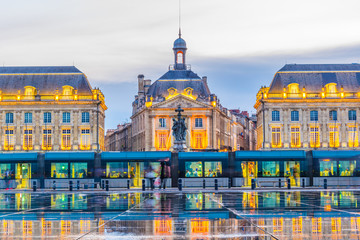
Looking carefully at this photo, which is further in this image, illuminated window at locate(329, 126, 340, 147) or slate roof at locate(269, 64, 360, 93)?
slate roof at locate(269, 64, 360, 93)

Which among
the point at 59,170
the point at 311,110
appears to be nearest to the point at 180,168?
the point at 59,170

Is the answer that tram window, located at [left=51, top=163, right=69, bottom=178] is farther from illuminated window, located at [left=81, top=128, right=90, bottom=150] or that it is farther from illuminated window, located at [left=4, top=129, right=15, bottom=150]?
illuminated window, located at [left=4, top=129, right=15, bottom=150]

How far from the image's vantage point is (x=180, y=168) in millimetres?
54938

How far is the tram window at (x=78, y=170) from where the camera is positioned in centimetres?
5541

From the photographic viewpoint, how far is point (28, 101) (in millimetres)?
98688

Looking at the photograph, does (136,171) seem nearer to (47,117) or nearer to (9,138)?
(47,117)

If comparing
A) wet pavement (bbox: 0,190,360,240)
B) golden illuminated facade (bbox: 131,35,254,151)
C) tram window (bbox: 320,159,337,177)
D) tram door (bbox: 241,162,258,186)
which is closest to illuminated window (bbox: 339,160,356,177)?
tram window (bbox: 320,159,337,177)

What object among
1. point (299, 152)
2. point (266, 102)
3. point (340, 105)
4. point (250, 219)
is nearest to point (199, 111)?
point (266, 102)

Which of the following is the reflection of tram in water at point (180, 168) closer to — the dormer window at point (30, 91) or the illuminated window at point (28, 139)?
the illuminated window at point (28, 139)

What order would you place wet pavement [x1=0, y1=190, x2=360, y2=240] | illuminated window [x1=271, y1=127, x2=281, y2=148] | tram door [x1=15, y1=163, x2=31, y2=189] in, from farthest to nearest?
illuminated window [x1=271, y1=127, x2=281, y2=148]
tram door [x1=15, y1=163, x2=31, y2=189]
wet pavement [x1=0, y1=190, x2=360, y2=240]

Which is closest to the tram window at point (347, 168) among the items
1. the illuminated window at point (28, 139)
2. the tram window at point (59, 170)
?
the tram window at point (59, 170)

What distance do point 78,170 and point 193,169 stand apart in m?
9.83

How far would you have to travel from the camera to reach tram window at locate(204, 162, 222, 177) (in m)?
55.2

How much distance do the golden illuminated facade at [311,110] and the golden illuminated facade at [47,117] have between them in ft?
86.8
